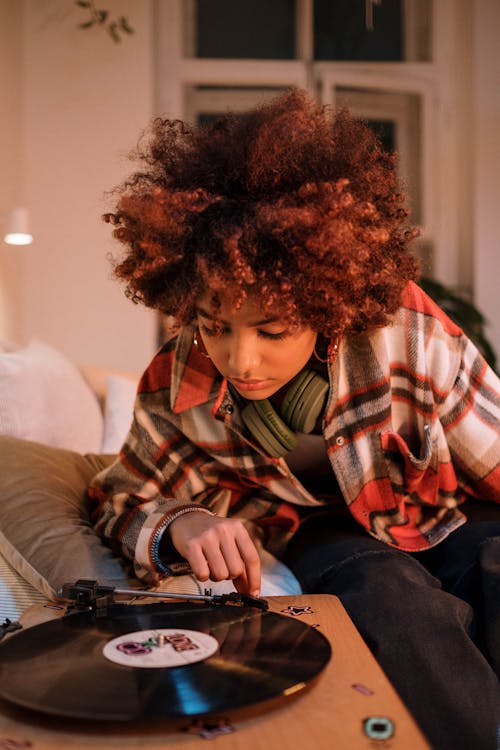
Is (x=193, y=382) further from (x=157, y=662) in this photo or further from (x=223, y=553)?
(x=157, y=662)

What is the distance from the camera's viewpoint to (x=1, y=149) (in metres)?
3.01

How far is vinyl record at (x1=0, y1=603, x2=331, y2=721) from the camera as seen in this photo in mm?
571

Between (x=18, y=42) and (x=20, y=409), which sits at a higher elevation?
(x=18, y=42)

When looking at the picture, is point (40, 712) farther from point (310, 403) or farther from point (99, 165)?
point (99, 165)

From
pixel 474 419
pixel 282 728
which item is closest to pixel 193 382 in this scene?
pixel 474 419

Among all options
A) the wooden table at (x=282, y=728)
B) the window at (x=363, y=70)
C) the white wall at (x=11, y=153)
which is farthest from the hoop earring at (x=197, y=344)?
the window at (x=363, y=70)

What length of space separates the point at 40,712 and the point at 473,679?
1.48 feet

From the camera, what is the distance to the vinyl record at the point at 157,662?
571mm

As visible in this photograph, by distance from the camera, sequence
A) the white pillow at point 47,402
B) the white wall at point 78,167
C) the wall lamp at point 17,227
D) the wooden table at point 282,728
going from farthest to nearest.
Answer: the white wall at point 78,167
the wall lamp at point 17,227
the white pillow at point 47,402
the wooden table at point 282,728

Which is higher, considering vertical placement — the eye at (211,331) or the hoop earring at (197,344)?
the eye at (211,331)

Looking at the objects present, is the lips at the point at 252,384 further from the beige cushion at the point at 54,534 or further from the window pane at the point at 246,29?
the window pane at the point at 246,29

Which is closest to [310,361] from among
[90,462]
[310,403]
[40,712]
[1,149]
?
[310,403]

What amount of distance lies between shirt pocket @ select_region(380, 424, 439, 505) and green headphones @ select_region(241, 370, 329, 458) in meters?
0.11

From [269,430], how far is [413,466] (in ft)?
0.67
